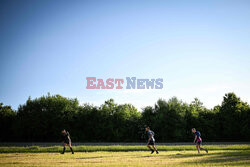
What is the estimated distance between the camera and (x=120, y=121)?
4575cm

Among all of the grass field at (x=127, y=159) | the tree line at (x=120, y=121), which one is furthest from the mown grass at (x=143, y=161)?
the tree line at (x=120, y=121)

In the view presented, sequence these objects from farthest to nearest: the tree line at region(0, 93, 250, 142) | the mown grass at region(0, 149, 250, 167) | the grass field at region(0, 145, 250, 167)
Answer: the tree line at region(0, 93, 250, 142) < the grass field at region(0, 145, 250, 167) < the mown grass at region(0, 149, 250, 167)

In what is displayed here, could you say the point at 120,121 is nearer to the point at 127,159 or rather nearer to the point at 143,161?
the point at 127,159

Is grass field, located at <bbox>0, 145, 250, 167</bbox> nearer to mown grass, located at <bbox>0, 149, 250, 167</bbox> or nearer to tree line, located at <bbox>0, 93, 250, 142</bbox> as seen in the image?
mown grass, located at <bbox>0, 149, 250, 167</bbox>

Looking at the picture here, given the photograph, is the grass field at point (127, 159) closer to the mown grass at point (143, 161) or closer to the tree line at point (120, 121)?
the mown grass at point (143, 161)

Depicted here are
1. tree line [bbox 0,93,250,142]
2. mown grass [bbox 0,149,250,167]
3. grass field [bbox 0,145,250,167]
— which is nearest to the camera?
mown grass [bbox 0,149,250,167]

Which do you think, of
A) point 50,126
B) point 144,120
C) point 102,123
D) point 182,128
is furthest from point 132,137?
point 50,126

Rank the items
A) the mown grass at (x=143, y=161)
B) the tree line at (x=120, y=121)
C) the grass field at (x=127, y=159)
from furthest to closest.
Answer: the tree line at (x=120, y=121), the grass field at (x=127, y=159), the mown grass at (x=143, y=161)

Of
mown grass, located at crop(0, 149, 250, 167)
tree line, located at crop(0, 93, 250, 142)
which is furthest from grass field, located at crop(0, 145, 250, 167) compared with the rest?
tree line, located at crop(0, 93, 250, 142)

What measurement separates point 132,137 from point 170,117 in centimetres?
950

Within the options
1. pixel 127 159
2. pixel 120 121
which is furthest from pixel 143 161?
pixel 120 121

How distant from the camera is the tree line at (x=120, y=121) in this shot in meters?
41.4

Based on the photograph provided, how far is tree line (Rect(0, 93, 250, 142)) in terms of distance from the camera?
41.4 m

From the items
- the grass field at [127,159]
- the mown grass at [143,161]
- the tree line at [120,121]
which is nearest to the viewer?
the mown grass at [143,161]
